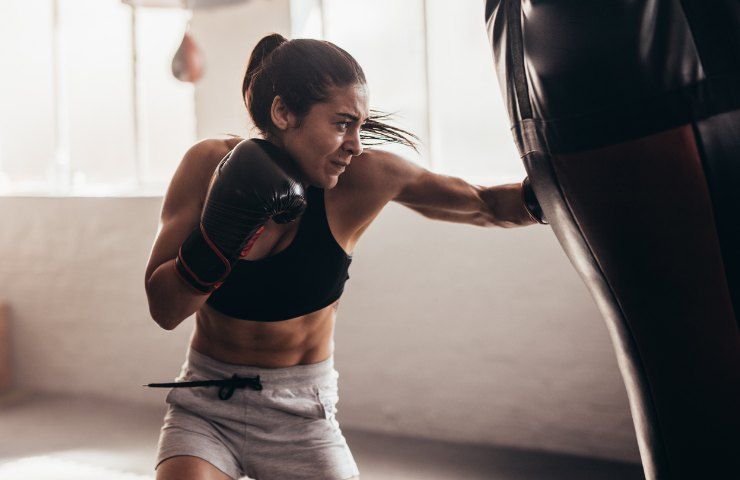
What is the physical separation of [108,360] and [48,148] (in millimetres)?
1335

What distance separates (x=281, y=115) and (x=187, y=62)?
1.90m

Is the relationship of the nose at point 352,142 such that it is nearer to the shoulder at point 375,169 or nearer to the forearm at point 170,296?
the shoulder at point 375,169

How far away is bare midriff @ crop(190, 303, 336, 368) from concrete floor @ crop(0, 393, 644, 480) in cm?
115

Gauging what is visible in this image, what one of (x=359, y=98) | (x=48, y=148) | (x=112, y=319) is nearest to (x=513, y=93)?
(x=359, y=98)

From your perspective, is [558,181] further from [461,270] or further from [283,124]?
[461,270]

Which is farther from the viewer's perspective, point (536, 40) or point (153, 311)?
point (153, 311)

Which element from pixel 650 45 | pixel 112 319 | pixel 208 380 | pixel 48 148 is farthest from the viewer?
pixel 48 148

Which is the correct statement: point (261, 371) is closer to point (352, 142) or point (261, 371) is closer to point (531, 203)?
point (352, 142)

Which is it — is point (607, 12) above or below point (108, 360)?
above

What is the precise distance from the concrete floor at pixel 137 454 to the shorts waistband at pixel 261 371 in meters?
1.12

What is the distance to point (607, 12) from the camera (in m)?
0.65

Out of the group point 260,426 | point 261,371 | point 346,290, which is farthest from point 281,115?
point 346,290

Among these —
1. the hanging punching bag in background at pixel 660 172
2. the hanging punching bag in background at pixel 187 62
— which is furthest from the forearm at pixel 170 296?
the hanging punching bag in background at pixel 187 62

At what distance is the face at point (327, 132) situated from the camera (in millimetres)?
1413
